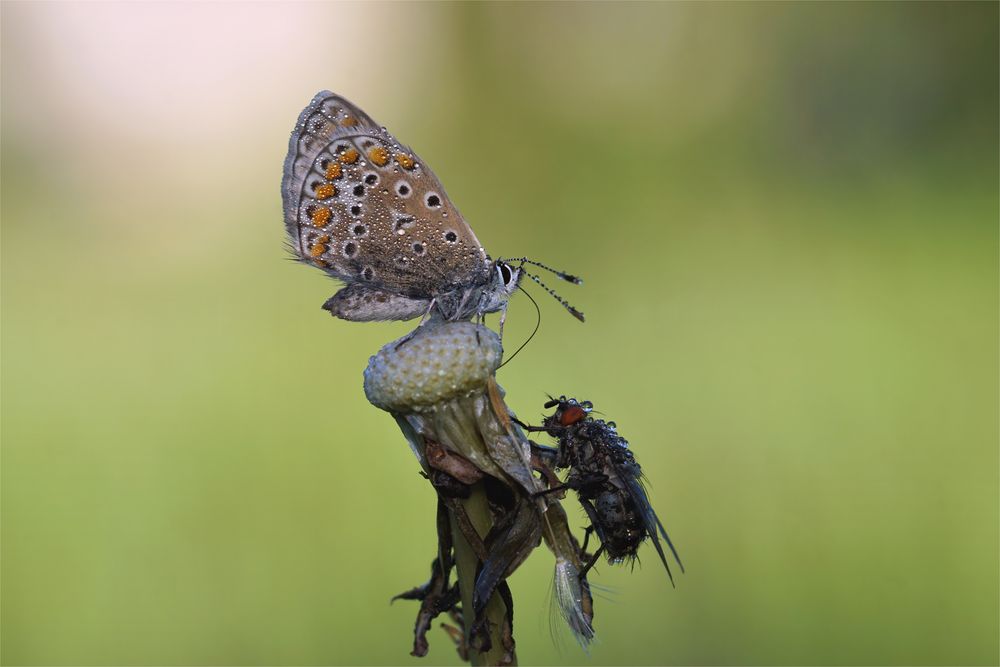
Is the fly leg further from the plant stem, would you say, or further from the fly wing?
the fly wing

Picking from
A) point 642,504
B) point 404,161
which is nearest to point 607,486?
point 642,504

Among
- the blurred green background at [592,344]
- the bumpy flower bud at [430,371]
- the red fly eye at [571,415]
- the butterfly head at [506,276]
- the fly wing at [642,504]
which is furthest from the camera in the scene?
the blurred green background at [592,344]

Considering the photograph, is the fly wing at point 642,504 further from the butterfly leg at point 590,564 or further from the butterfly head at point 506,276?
the butterfly head at point 506,276

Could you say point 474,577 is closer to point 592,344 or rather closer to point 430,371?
point 430,371

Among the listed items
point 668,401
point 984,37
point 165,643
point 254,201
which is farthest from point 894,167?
point 165,643

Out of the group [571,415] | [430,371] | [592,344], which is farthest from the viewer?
[592,344]

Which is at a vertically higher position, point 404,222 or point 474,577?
point 404,222

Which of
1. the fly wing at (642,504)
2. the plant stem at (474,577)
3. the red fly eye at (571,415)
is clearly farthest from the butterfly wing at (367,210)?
the plant stem at (474,577)
